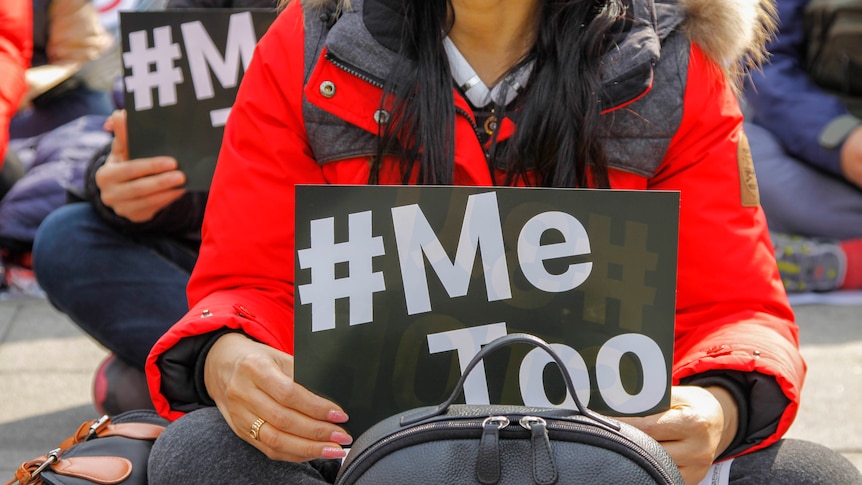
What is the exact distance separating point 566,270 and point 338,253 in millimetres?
267

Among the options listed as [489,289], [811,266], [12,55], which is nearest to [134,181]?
[12,55]

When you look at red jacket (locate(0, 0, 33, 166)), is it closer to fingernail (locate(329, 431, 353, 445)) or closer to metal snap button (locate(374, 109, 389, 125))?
metal snap button (locate(374, 109, 389, 125))

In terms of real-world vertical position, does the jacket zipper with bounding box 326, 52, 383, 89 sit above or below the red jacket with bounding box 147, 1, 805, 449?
above

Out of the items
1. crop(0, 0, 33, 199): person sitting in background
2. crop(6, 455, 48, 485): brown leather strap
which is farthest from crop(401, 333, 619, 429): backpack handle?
crop(0, 0, 33, 199): person sitting in background

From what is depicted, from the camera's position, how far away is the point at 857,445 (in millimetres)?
2340

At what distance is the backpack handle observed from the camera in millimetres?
1069

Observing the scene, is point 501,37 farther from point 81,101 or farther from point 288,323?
point 81,101

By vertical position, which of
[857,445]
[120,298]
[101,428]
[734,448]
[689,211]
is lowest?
[857,445]

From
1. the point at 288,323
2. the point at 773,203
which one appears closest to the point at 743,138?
the point at 288,323

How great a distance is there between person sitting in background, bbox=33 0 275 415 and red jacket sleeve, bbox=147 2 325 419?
2.13 ft

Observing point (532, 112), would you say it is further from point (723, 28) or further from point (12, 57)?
point (12, 57)

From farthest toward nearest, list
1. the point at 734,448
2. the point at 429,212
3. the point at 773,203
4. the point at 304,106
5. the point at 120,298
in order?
1. the point at 773,203
2. the point at 120,298
3. the point at 304,106
4. the point at 734,448
5. the point at 429,212

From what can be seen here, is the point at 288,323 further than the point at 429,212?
Yes

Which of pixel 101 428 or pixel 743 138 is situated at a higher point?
pixel 743 138
